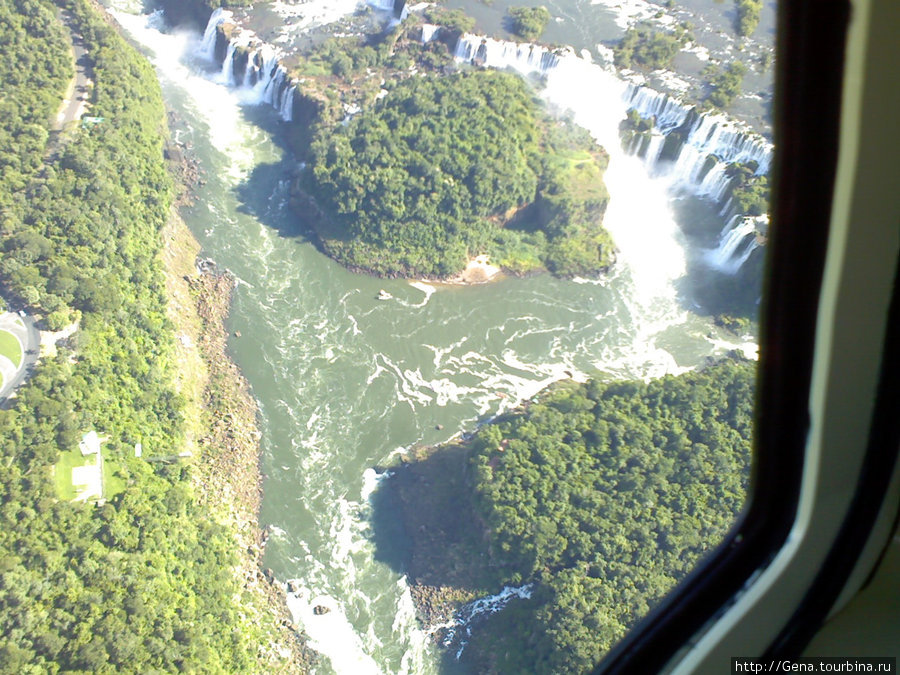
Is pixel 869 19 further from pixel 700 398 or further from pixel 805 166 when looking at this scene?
pixel 700 398

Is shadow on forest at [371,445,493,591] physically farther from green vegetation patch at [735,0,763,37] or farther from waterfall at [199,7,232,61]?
green vegetation patch at [735,0,763,37]

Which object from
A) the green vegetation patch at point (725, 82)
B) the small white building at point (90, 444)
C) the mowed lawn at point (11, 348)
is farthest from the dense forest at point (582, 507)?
the green vegetation patch at point (725, 82)

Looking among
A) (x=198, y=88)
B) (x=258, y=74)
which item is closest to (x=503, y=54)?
(x=258, y=74)

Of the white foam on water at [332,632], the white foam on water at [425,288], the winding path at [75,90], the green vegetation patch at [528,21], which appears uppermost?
the green vegetation patch at [528,21]

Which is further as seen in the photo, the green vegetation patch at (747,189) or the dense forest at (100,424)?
the green vegetation patch at (747,189)

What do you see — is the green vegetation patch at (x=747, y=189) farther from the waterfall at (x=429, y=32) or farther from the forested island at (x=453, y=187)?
the waterfall at (x=429, y=32)

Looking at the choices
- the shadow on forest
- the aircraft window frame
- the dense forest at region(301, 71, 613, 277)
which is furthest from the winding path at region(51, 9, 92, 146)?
the aircraft window frame

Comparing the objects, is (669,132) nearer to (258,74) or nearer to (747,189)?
(747,189)
